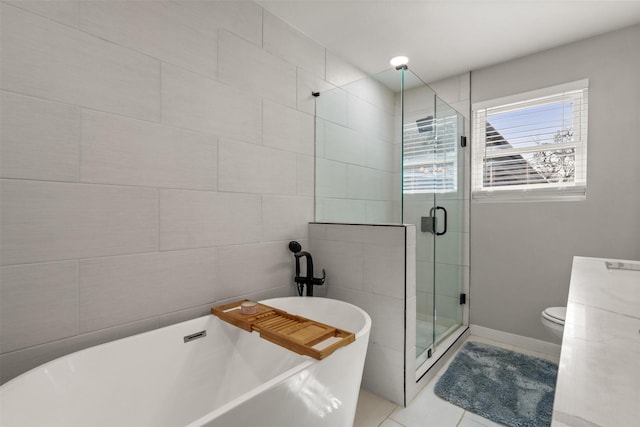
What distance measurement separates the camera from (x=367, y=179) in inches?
102

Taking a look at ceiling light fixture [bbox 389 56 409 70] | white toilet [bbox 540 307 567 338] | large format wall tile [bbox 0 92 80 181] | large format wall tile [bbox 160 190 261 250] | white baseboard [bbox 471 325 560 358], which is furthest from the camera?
ceiling light fixture [bbox 389 56 409 70]

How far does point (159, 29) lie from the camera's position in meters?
1.53

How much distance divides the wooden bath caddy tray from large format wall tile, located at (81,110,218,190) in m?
0.74

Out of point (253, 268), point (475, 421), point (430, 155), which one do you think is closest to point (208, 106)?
point (253, 268)

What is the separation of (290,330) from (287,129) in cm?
141

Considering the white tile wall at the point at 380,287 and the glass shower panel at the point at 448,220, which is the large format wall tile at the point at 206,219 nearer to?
the white tile wall at the point at 380,287

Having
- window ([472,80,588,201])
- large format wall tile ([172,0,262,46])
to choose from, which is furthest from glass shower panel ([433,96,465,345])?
large format wall tile ([172,0,262,46])

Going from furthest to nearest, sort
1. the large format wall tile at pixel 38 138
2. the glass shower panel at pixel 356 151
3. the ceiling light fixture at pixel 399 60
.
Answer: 1. the ceiling light fixture at pixel 399 60
2. the glass shower panel at pixel 356 151
3. the large format wall tile at pixel 38 138

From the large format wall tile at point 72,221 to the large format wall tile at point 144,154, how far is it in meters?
0.07

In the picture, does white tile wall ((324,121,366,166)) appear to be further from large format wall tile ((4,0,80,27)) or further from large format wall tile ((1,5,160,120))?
large format wall tile ((4,0,80,27))

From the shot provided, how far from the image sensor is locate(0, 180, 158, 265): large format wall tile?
114cm

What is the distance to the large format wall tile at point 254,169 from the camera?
1.80m

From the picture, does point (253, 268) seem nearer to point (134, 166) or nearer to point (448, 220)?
point (134, 166)

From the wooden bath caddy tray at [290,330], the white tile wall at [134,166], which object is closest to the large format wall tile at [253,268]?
the white tile wall at [134,166]
